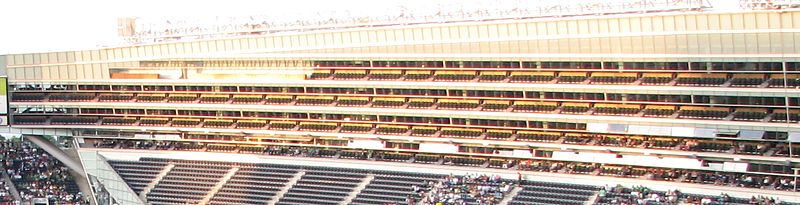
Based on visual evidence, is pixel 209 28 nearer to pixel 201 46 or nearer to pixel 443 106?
pixel 201 46

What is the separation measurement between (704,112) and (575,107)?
5.78 meters

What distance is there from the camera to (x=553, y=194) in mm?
81125

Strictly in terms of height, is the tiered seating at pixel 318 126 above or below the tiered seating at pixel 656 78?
below

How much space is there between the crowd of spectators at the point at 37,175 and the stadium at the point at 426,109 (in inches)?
3.6

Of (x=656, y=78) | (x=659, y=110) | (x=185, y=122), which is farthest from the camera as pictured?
(x=185, y=122)

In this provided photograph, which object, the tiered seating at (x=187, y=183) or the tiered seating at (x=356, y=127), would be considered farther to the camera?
the tiered seating at (x=187, y=183)

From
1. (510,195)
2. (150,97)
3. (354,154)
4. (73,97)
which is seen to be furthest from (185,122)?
(510,195)

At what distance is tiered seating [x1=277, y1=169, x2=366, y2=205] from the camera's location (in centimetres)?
8694

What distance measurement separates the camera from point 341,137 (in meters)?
90.2

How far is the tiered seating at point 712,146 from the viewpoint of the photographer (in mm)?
78431

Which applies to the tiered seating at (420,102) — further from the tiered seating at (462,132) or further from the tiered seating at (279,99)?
the tiered seating at (279,99)

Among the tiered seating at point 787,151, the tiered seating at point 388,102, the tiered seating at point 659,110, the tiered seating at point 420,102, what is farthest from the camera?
the tiered seating at point 388,102

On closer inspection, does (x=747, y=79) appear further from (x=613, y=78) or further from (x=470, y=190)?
(x=470, y=190)

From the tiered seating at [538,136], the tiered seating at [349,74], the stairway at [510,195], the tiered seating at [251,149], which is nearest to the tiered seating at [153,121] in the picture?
the tiered seating at [251,149]
